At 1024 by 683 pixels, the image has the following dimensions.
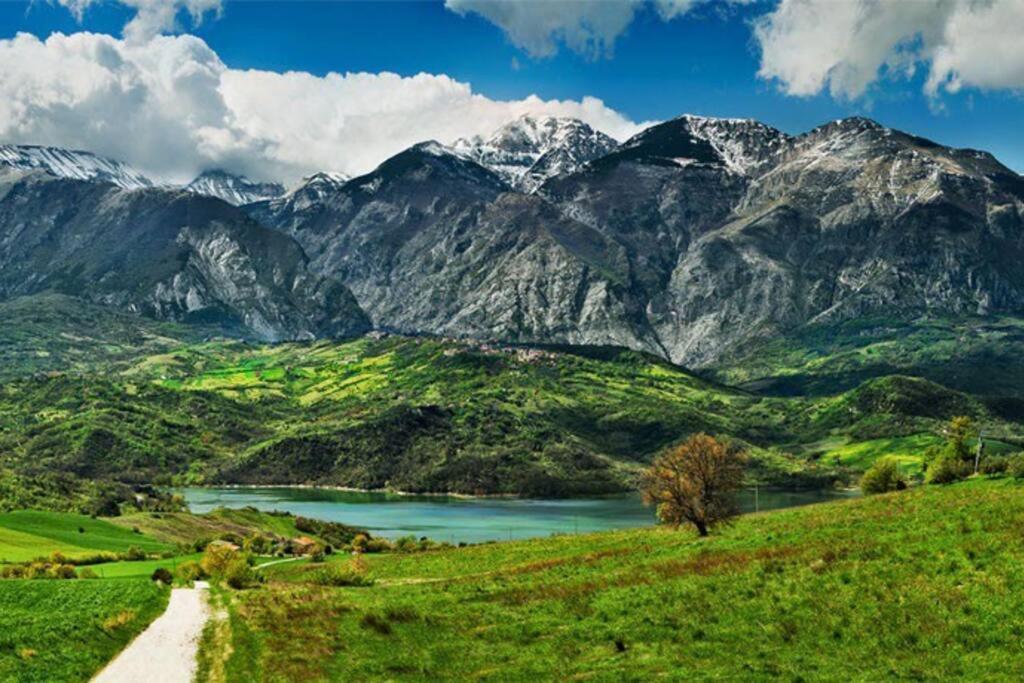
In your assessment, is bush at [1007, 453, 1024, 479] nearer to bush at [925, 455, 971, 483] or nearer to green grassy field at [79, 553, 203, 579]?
bush at [925, 455, 971, 483]

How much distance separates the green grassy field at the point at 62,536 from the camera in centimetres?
10956

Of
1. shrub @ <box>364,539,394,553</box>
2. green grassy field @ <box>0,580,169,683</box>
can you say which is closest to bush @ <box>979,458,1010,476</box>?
green grassy field @ <box>0,580,169,683</box>

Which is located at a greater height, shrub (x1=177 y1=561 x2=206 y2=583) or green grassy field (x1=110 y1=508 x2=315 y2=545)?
Result: shrub (x1=177 y1=561 x2=206 y2=583)

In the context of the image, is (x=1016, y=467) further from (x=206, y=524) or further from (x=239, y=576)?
(x=206, y=524)

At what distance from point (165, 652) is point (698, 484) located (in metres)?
50.1

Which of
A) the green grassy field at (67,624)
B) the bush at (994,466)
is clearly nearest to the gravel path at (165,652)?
the green grassy field at (67,624)

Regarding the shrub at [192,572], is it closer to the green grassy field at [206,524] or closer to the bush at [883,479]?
the green grassy field at [206,524]

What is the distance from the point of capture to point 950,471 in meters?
96.8

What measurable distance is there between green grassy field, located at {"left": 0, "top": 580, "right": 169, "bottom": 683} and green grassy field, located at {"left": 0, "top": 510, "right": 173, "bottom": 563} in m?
52.5

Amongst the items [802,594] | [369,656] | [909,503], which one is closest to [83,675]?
[369,656]

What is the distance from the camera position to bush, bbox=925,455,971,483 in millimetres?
95312

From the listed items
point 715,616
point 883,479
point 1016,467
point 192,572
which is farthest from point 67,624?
point 883,479

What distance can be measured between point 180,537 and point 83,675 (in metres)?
135

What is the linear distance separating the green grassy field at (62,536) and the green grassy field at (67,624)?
52499 mm
